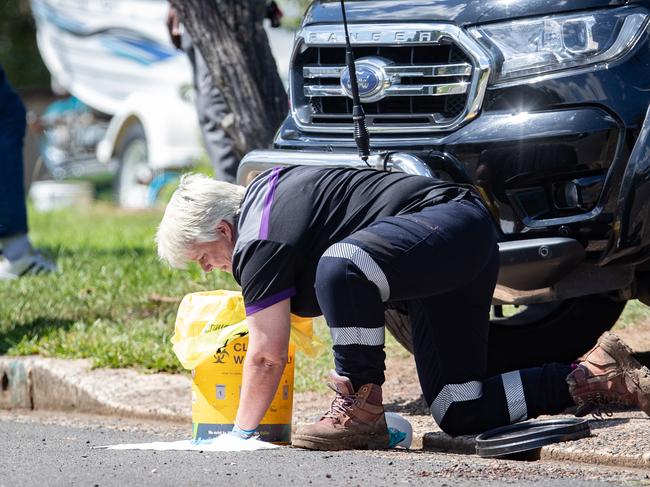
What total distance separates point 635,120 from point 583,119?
0.61 ft

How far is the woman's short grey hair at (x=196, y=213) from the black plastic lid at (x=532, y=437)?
1.18 metres

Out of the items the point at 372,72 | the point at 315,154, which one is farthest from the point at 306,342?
the point at 372,72

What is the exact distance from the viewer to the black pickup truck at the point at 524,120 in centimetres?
461

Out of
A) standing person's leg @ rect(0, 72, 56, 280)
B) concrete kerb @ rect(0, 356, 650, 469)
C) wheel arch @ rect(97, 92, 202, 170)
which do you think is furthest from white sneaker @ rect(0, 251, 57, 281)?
wheel arch @ rect(97, 92, 202, 170)

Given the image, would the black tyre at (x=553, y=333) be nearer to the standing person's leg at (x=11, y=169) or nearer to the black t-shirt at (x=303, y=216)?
the black t-shirt at (x=303, y=216)

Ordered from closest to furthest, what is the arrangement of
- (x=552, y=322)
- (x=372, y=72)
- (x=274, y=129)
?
1. (x=372, y=72)
2. (x=552, y=322)
3. (x=274, y=129)

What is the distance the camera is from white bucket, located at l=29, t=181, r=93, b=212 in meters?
16.7

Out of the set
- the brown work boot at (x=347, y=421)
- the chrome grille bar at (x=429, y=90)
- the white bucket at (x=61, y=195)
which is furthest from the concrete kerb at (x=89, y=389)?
the white bucket at (x=61, y=195)

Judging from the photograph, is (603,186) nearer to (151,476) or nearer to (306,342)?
(306,342)

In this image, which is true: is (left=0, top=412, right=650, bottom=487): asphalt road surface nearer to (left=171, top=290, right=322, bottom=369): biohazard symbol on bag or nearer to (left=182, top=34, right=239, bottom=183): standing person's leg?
(left=171, top=290, right=322, bottom=369): biohazard symbol on bag

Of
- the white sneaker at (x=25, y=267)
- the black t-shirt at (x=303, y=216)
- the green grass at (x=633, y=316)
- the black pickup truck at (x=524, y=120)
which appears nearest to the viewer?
the black t-shirt at (x=303, y=216)

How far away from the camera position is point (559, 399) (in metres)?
4.44

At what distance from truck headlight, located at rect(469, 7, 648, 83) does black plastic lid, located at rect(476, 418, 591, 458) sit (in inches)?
52.5

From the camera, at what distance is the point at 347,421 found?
4.37 metres
